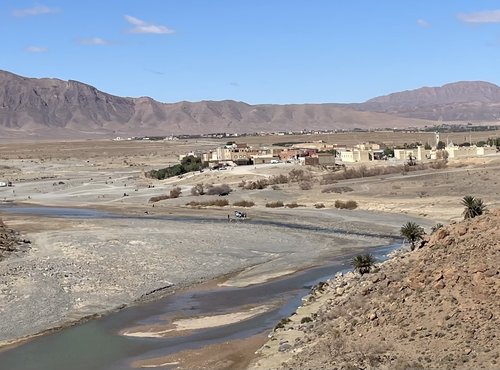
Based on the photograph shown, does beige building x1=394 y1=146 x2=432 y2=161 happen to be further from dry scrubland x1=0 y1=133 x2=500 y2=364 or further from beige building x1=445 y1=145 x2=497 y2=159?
dry scrubland x1=0 y1=133 x2=500 y2=364

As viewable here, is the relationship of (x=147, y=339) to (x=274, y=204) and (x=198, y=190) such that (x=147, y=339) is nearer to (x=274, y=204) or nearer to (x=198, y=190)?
(x=274, y=204)

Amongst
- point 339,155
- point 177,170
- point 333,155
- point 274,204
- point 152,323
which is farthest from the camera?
point 339,155

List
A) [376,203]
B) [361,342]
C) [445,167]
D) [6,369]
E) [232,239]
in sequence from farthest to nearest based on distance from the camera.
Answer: [445,167], [376,203], [232,239], [6,369], [361,342]

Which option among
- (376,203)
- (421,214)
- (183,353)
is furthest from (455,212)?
(183,353)

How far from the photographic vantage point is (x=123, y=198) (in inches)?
3361

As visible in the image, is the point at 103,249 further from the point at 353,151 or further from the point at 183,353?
the point at 353,151

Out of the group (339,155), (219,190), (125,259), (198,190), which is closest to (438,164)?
(219,190)

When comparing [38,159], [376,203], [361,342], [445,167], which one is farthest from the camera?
[38,159]

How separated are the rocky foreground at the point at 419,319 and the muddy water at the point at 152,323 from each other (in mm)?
3115

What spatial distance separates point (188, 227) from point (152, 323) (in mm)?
27071

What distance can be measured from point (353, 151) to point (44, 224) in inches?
2523

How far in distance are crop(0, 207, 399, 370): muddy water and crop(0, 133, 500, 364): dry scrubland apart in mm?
1526

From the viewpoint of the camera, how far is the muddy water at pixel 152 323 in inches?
954

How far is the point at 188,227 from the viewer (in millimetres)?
55781
